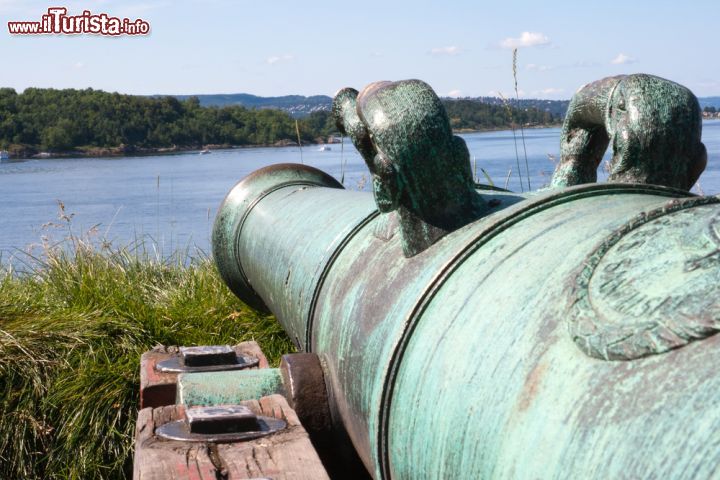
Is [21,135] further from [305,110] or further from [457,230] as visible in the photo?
[457,230]

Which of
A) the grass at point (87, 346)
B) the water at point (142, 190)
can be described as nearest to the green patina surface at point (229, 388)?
the grass at point (87, 346)

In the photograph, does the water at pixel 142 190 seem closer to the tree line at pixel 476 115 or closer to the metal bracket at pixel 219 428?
the tree line at pixel 476 115

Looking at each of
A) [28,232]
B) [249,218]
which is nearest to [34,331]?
[249,218]

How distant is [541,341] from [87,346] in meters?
3.35

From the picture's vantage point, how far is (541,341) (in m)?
1.26

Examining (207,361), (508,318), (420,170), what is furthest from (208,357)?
(508,318)

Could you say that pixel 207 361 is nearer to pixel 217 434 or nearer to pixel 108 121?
pixel 217 434

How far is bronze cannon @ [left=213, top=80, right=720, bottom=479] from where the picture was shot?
1027mm

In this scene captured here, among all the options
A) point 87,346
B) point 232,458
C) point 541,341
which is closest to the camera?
point 541,341

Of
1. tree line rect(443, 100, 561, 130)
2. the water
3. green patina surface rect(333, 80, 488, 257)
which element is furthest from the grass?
tree line rect(443, 100, 561, 130)

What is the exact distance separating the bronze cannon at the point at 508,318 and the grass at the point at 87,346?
1741mm

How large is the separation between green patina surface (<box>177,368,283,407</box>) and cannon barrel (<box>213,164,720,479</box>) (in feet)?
1.08

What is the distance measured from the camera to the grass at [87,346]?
12.6 ft

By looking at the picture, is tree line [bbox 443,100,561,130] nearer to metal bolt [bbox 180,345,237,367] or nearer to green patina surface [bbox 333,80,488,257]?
metal bolt [bbox 180,345,237,367]
